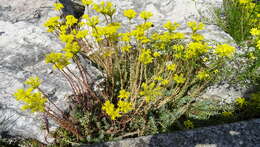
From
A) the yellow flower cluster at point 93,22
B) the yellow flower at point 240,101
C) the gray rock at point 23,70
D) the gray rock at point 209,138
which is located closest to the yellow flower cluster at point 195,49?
the yellow flower at point 240,101

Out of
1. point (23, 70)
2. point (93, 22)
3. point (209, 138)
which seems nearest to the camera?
point (209, 138)

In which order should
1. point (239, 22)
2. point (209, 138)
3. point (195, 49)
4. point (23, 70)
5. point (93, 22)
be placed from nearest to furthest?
point (209, 138)
point (195, 49)
point (93, 22)
point (23, 70)
point (239, 22)

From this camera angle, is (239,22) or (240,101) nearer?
(240,101)

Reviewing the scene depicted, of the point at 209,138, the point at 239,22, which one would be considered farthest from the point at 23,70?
the point at 239,22

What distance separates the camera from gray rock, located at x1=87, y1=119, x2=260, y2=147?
70.7 inches

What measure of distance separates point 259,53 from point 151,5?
2.24 metres

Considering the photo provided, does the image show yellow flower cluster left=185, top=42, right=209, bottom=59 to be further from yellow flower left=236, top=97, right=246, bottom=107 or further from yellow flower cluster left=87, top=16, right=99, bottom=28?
yellow flower cluster left=87, top=16, right=99, bottom=28

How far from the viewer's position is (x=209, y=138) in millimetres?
1839

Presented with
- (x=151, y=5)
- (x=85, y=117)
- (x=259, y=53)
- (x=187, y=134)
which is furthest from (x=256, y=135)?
(x=151, y=5)

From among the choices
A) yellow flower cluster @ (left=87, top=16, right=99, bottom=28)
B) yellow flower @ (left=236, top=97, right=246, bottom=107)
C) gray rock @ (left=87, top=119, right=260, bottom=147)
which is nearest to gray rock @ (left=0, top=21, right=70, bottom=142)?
Result: yellow flower cluster @ (left=87, top=16, right=99, bottom=28)

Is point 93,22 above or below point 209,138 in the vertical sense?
above

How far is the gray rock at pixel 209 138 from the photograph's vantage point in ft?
5.89

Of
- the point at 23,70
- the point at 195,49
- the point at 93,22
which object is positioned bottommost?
the point at 23,70

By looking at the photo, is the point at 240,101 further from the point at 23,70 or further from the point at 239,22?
the point at 23,70
